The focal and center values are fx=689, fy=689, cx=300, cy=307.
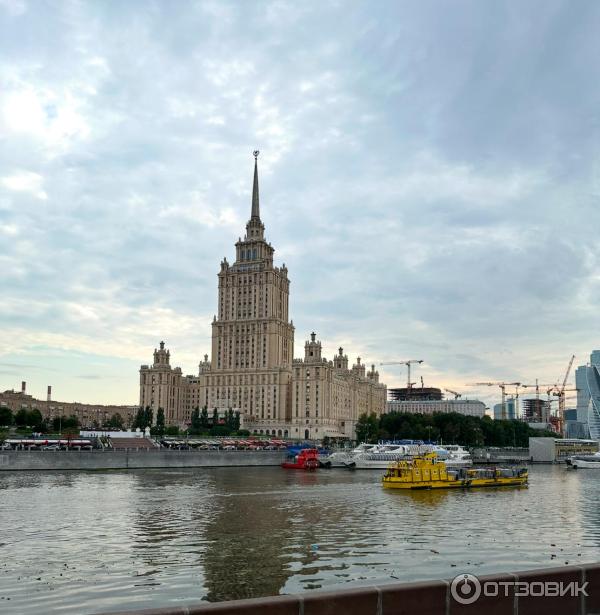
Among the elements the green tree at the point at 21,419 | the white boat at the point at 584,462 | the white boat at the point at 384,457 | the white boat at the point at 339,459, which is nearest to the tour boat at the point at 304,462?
the white boat at the point at 339,459

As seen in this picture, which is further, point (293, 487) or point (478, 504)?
point (293, 487)

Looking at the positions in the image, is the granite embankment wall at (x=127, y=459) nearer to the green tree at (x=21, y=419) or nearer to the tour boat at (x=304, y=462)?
the tour boat at (x=304, y=462)

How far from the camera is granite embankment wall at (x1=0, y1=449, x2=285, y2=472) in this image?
11244 centimetres

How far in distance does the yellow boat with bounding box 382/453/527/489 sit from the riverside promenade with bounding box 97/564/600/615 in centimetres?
7448

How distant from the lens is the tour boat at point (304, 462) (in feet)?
473

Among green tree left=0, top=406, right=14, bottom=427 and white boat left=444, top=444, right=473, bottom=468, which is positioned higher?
green tree left=0, top=406, right=14, bottom=427

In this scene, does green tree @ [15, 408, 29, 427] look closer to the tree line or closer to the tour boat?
the tree line

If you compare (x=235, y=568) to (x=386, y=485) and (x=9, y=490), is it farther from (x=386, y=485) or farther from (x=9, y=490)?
(x=386, y=485)

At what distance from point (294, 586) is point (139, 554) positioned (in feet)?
41.5

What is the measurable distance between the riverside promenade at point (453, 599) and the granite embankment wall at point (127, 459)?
10547 cm

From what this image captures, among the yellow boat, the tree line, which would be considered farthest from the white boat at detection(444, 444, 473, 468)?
the tree line

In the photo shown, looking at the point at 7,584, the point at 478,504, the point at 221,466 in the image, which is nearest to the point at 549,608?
the point at 7,584

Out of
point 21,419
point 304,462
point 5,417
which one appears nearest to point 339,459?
point 304,462

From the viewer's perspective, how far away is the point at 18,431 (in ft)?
545
